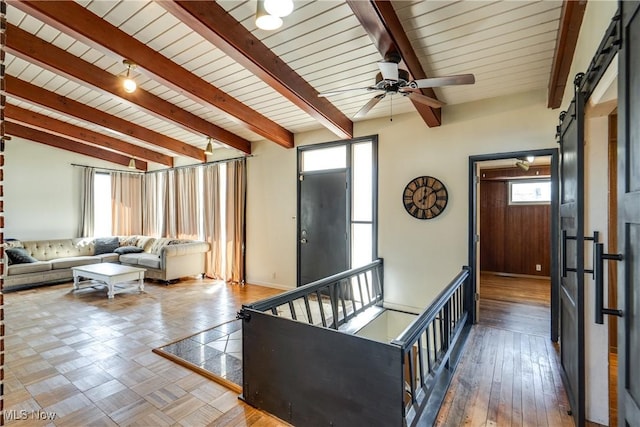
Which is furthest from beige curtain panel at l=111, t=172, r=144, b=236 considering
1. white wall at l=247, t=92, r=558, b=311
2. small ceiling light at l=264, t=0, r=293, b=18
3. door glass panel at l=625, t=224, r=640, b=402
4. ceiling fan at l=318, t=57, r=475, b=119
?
door glass panel at l=625, t=224, r=640, b=402

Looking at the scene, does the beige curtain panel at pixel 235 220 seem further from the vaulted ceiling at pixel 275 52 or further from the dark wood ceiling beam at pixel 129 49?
the dark wood ceiling beam at pixel 129 49

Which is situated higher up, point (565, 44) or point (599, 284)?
point (565, 44)

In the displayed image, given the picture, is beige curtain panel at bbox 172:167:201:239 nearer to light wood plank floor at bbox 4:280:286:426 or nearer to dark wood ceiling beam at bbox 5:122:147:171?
dark wood ceiling beam at bbox 5:122:147:171

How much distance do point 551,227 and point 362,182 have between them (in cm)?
242

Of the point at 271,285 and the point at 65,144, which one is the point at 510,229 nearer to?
the point at 271,285

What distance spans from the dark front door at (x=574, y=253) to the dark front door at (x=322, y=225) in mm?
2924

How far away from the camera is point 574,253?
1.97 m

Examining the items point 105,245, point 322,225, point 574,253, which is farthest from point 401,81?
point 105,245

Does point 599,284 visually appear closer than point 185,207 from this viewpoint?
Yes

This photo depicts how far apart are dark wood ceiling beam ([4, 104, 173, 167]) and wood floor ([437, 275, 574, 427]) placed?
21.5 feet

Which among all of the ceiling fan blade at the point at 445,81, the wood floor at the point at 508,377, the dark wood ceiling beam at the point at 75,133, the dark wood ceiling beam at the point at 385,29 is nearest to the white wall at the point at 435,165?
the wood floor at the point at 508,377

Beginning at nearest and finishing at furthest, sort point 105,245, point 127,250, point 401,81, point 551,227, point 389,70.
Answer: point 389,70
point 401,81
point 551,227
point 127,250
point 105,245

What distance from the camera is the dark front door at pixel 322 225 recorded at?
4.95 meters

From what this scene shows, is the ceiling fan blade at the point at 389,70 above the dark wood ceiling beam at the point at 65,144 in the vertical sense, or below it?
below
